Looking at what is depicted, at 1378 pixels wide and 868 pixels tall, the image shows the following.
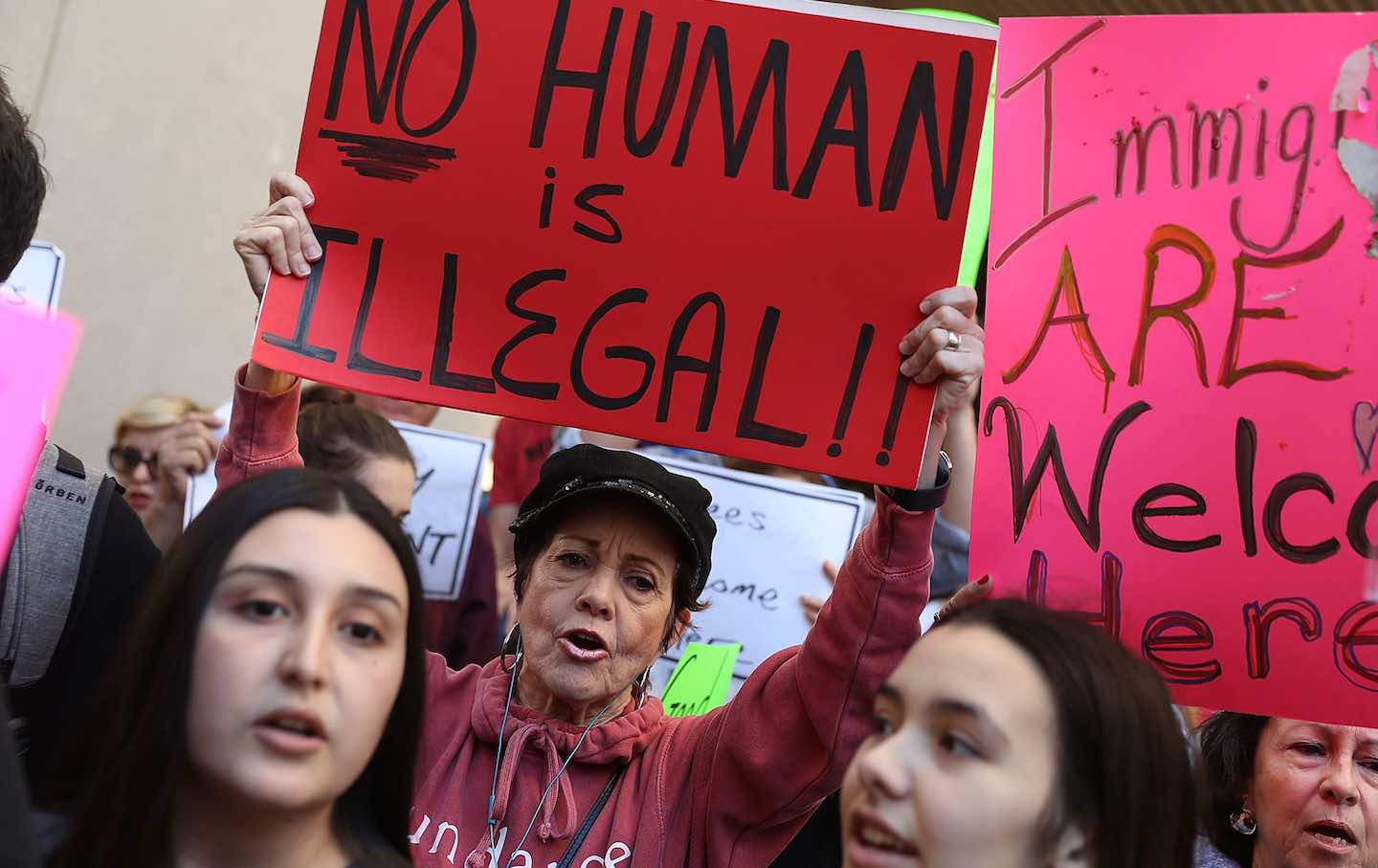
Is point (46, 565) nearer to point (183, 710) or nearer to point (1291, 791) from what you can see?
point (183, 710)

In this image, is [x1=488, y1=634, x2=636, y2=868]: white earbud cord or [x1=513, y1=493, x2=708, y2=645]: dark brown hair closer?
[x1=488, y1=634, x2=636, y2=868]: white earbud cord

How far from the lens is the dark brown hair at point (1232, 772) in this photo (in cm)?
283

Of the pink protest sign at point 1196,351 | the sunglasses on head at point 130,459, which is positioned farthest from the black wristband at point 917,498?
the sunglasses on head at point 130,459

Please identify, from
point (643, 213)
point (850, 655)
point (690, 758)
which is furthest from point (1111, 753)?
point (643, 213)

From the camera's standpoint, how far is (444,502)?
4145 millimetres

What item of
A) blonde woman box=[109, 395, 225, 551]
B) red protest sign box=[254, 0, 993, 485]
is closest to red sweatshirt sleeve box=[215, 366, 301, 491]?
red protest sign box=[254, 0, 993, 485]

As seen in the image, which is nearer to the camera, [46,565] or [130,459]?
[46,565]

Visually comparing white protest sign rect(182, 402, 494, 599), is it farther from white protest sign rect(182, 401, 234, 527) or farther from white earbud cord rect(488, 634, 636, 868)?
white earbud cord rect(488, 634, 636, 868)

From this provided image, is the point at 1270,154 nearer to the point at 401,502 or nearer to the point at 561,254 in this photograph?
the point at 561,254

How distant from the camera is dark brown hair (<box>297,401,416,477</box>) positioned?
11.0 ft

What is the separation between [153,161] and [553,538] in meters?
3.40

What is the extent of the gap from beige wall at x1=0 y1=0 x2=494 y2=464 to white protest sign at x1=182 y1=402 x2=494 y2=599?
1429mm

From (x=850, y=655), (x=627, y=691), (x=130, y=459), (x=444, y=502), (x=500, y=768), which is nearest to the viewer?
(x=850, y=655)

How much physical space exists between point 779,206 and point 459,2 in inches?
23.8
